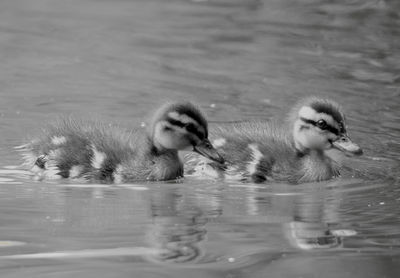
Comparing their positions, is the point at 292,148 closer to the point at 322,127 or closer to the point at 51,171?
the point at 322,127

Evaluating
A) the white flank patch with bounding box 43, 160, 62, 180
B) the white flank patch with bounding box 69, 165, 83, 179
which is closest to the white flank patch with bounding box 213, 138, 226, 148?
the white flank patch with bounding box 69, 165, 83, 179

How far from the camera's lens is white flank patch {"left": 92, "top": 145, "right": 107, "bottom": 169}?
7574mm

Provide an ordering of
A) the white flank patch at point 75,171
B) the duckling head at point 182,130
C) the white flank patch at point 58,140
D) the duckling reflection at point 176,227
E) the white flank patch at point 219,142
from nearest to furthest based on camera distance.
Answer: the duckling reflection at point 176,227 → the duckling head at point 182,130 → the white flank patch at point 75,171 → the white flank patch at point 58,140 → the white flank patch at point 219,142

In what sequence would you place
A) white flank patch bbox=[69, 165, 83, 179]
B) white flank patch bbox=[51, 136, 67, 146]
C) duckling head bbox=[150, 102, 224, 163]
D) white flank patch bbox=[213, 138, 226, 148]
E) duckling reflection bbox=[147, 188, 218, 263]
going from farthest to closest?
white flank patch bbox=[213, 138, 226, 148] < white flank patch bbox=[51, 136, 67, 146] < white flank patch bbox=[69, 165, 83, 179] < duckling head bbox=[150, 102, 224, 163] < duckling reflection bbox=[147, 188, 218, 263]

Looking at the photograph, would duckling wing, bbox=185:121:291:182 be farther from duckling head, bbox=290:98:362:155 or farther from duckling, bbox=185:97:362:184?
duckling head, bbox=290:98:362:155

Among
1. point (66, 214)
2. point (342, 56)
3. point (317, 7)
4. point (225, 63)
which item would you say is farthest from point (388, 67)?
point (66, 214)

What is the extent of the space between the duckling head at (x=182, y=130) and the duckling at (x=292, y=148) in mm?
267

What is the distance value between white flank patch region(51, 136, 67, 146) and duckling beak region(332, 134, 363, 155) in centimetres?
175

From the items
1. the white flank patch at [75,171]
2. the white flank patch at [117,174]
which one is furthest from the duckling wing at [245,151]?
the white flank patch at [75,171]

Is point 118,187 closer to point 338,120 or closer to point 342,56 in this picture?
point 338,120

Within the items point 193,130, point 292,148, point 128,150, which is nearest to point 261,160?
point 292,148

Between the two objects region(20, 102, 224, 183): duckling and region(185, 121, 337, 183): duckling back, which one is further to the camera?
region(185, 121, 337, 183): duckling back

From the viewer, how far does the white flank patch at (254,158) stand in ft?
25.3

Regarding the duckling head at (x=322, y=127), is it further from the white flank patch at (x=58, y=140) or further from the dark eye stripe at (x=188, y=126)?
the white flank patch at (x=58, y=140)
